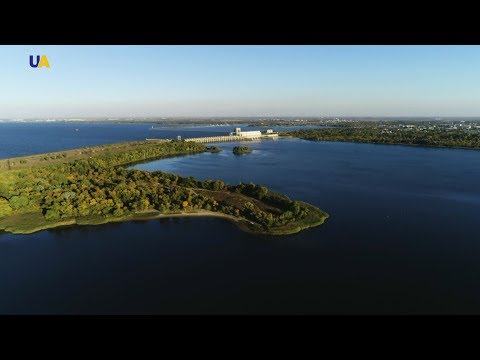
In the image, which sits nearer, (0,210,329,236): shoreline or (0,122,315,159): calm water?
(0,210,329,236): shoreline

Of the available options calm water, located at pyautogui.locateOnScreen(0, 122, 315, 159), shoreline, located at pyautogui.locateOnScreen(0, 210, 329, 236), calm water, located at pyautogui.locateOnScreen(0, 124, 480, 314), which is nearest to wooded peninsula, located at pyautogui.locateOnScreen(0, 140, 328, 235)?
shoreline, located at pyautogui.locateOnScreen(0, 210, 329, 236)

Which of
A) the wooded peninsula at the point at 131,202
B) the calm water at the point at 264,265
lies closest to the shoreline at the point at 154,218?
the wooded peninsula at the point at 131,202

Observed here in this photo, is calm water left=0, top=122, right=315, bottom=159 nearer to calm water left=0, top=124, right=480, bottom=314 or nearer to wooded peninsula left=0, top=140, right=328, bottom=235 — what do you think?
wooded peninsula left=0, top=140, right=328, bottom=235

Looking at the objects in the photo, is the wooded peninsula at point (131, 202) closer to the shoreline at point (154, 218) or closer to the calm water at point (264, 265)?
the shoreline at point (154, 218)

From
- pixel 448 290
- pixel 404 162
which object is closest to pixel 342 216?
pixel 448 290

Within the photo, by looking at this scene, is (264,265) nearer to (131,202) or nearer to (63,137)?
(131,202)
